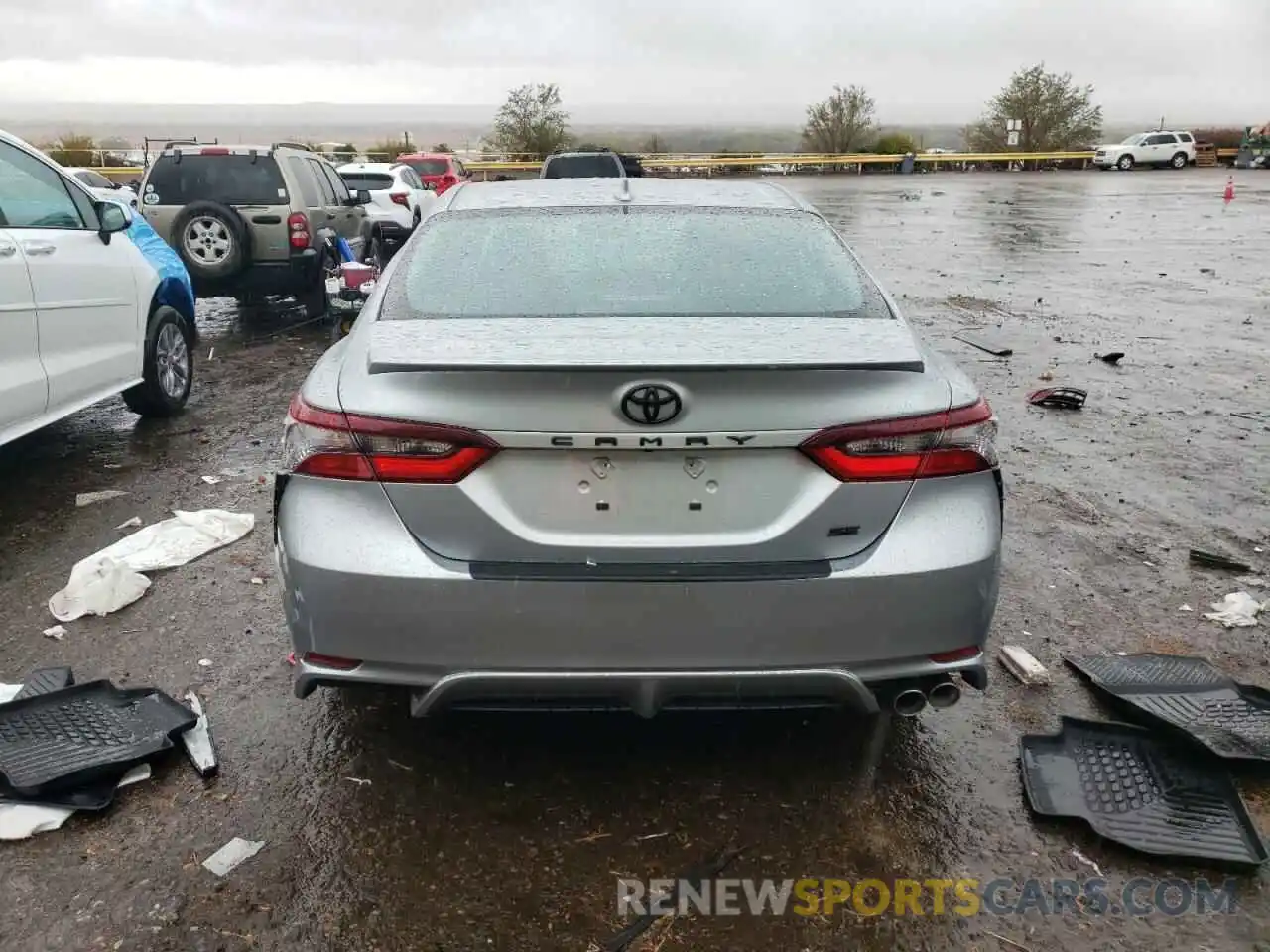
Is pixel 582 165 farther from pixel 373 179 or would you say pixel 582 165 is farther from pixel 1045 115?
pixel 1045 115

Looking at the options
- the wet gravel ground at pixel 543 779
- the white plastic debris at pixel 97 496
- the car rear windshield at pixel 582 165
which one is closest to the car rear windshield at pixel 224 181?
the wet gravel ground at pixel 543 779

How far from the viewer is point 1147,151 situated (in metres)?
→ 50.3

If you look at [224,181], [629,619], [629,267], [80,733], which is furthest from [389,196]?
[629,619]

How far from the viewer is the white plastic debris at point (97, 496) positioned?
535cm

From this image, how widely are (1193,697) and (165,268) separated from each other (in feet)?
20.8

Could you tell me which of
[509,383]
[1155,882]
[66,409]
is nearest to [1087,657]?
[1155,882]

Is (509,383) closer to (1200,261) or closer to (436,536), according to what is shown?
(436,536)

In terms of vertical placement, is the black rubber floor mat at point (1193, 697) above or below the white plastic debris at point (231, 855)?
above

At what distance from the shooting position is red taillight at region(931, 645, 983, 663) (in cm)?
267

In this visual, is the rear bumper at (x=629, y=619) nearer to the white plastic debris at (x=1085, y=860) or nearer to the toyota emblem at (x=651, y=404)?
the toyota emblem at (x=651, y=404)

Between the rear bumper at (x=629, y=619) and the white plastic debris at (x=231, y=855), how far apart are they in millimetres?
561

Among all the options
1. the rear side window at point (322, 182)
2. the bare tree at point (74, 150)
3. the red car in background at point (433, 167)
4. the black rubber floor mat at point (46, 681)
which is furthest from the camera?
the bare tree at point (74, 150)

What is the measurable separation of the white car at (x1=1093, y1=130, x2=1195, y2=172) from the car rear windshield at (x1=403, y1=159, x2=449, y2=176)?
37738 millimetres

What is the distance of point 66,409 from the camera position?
552 cm
